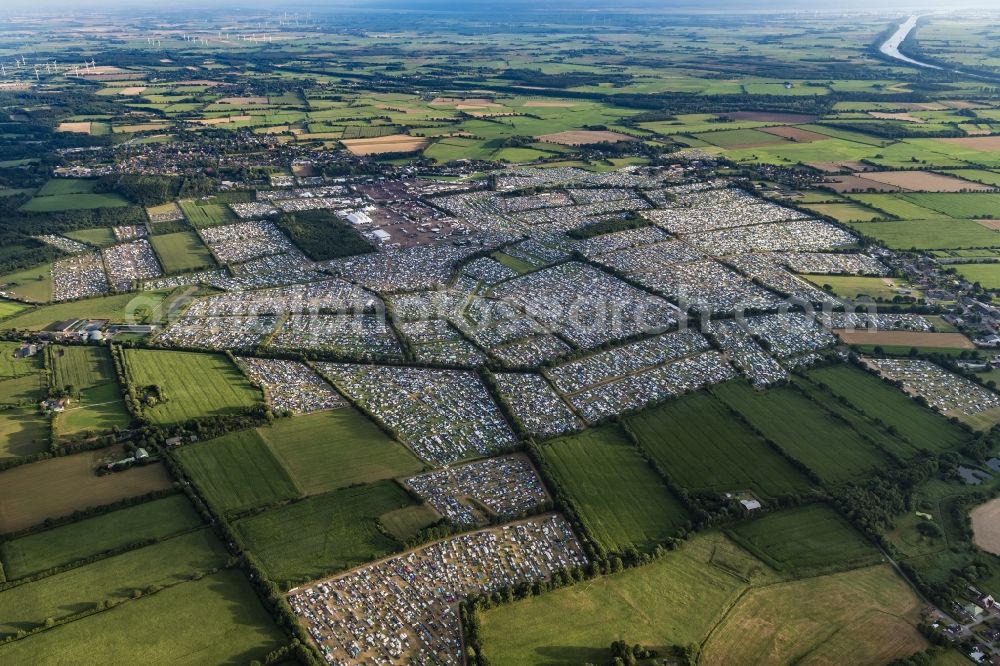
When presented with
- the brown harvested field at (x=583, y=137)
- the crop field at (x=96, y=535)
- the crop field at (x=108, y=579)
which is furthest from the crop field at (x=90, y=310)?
the brown harvested field at (x=583, y=137)

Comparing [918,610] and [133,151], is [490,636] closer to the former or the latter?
[918,610]

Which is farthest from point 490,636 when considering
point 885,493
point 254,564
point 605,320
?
point 605,320

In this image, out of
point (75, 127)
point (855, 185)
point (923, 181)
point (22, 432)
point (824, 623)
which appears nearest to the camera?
point (824, 623)

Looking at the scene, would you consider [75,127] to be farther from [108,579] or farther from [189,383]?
[108,579]

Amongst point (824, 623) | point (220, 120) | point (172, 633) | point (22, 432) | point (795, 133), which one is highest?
point (795, 133)

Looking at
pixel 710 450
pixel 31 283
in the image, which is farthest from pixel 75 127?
pixel 710 450

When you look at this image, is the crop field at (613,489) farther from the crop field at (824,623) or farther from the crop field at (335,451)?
the crop field at (335,451)
